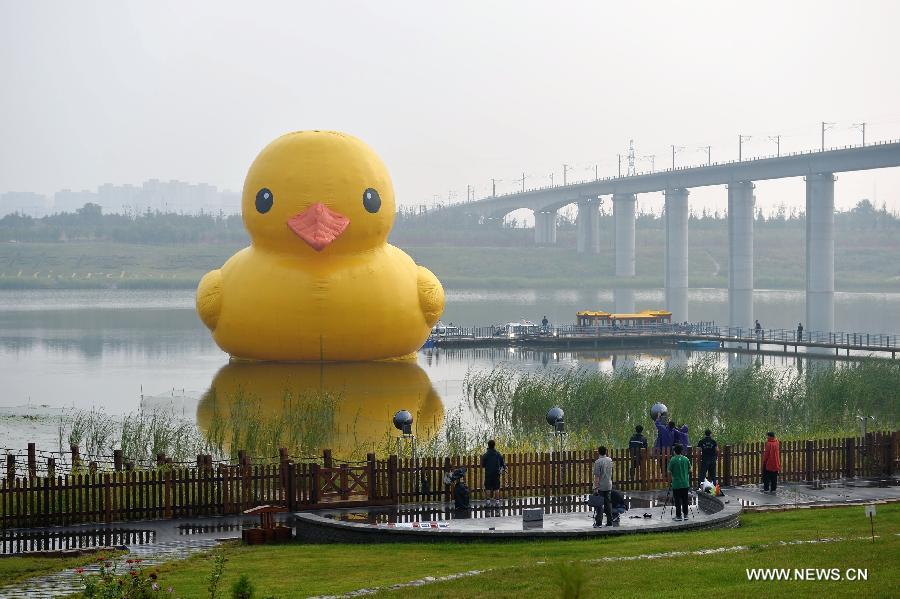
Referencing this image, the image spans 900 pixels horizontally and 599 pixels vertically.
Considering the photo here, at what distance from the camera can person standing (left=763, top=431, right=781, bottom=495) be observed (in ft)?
64.5

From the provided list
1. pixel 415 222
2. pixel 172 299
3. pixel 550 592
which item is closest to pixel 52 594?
pixel 550 592

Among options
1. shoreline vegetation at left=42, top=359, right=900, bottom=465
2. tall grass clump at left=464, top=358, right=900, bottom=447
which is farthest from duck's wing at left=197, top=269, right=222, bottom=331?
tall grass clump at left=464, top=358, right=900, bottom=447

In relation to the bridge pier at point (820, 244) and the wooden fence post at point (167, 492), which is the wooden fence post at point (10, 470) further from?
the bridge pier at point (820, 244)

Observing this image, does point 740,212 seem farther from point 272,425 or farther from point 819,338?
Result: point 272,425

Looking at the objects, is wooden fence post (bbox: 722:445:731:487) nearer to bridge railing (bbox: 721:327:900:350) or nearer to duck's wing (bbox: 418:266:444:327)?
duck's wing (bbox: 418:266:444:327)

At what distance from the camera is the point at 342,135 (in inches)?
1486

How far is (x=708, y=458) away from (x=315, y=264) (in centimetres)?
1906

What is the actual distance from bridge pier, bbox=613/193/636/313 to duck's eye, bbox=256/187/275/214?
72984 mm

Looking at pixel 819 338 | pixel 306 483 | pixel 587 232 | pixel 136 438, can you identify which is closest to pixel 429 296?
pixel 136 438

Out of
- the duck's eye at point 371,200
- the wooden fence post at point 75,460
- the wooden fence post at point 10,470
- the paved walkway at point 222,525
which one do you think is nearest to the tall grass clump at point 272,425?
the wooden fence post at point 75,460

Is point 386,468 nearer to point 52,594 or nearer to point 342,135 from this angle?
point 52,594

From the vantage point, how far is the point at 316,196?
36188 millimetres

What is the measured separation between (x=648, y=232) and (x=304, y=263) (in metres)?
131

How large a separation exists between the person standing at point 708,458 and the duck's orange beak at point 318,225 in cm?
1782
